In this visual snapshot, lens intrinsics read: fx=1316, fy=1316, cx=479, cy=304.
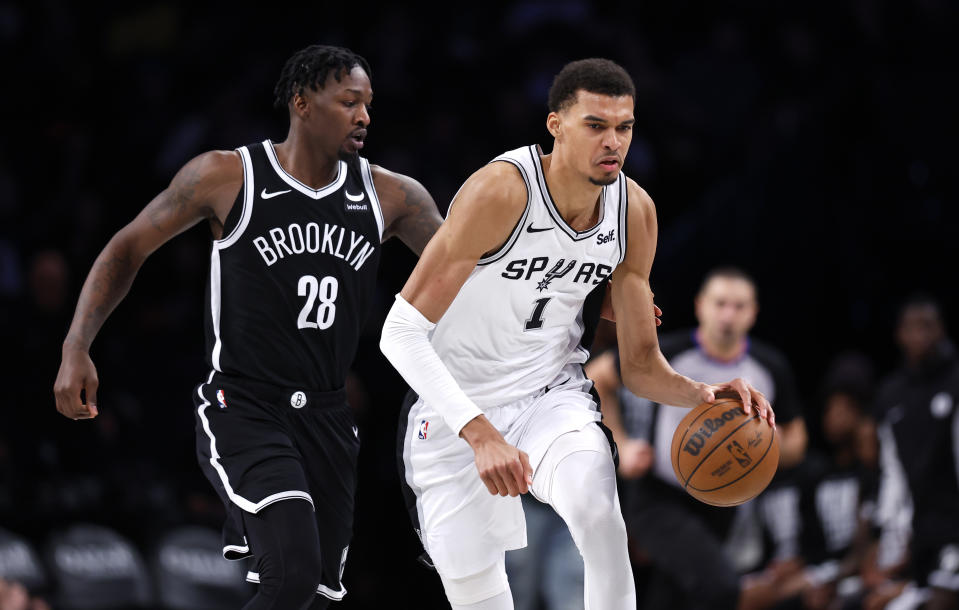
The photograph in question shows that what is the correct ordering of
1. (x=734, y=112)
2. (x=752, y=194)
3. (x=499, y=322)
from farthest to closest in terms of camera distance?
(x=734, y=112) → (x=752, y=194) → (x=499, y=322)

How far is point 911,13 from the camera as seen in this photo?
9.50 meters

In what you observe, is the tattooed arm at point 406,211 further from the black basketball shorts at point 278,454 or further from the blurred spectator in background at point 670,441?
the blurred spectator in background at point 670,441

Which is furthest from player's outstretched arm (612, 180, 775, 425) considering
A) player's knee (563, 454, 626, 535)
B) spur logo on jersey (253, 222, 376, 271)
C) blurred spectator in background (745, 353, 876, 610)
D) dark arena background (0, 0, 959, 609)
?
blurred spectator in background (745, 353, 876, 610)

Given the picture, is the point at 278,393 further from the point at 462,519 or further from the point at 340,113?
the point at 340,113

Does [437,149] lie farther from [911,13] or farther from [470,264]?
[470,264]

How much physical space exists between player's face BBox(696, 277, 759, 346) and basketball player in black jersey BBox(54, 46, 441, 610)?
2.47 meters

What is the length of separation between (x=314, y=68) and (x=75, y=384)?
1.30 meters

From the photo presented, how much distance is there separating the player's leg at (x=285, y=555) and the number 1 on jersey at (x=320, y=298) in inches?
24.4

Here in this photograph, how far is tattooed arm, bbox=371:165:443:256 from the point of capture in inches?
179

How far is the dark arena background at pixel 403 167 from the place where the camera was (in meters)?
6.82

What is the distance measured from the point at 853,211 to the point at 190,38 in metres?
4.88

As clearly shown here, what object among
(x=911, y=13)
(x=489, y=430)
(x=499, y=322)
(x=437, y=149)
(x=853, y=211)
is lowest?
(x=489, y=430)

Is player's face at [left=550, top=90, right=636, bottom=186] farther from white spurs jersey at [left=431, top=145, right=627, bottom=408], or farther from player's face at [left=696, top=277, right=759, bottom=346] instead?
player's face at [left=696, top=277, right=759, bottom=346]

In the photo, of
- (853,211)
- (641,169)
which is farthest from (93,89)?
(853,211)
